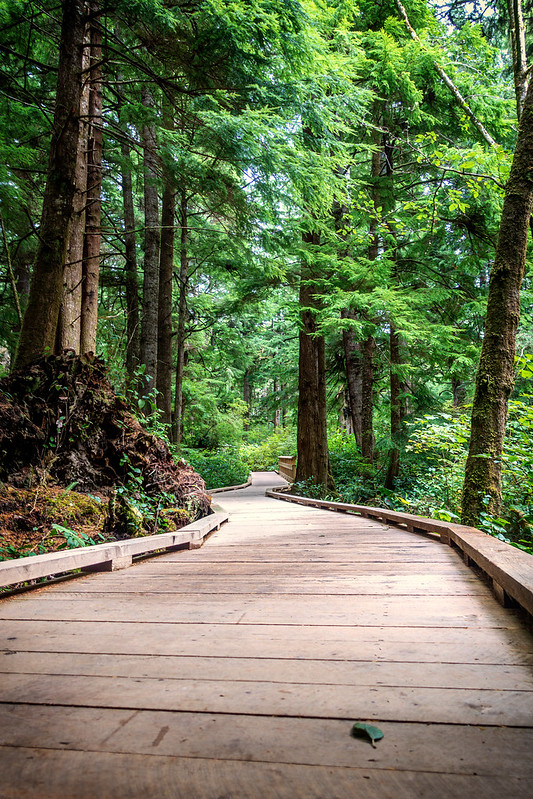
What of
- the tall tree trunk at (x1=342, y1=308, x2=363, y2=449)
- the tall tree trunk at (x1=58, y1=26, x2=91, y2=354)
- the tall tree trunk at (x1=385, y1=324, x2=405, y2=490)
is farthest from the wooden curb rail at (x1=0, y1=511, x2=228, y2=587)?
the tall tree trunk at (x1=342, y1=308, x2=363, y2=449)

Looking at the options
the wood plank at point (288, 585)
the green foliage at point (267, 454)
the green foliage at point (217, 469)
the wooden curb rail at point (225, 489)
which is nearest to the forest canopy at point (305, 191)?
the green foliage at point (217, 469)

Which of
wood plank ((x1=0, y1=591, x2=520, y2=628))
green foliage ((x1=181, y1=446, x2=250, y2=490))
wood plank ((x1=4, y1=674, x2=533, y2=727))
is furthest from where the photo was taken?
green foliage ((x1=181, y1=446, x2=250, y2=490))

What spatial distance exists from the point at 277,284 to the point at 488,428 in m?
7.56

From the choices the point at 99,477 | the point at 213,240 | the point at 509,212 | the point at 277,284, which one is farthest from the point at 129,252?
the point at 509,212

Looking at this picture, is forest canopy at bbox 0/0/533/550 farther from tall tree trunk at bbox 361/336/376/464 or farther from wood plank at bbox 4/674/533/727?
wood plank at bbox 4/674/533/727

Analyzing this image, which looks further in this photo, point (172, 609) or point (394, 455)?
point (394, 455)

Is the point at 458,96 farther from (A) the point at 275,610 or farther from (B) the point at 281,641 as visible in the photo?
(B) the point at 281,641

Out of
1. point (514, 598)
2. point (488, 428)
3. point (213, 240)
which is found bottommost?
point (514, 598)

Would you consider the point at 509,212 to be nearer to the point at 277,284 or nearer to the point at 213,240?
the point at 277,284

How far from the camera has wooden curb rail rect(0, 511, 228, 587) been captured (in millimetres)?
2854

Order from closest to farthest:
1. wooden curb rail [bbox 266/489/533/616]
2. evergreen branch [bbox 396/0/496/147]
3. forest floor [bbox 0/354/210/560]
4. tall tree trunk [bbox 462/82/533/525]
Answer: wooden curb rail [bbox 266/489/533/616] < forest floor [bbox 0/354/210/560] < tall tree trunk [bbox 462/82/533/525] < evergreen branch [bbox 396/0/496/147]

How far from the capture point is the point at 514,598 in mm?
2320

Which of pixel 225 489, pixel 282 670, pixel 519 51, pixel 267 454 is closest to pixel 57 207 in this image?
pixel 282 670

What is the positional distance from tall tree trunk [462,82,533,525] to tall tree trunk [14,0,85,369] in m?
4.80
